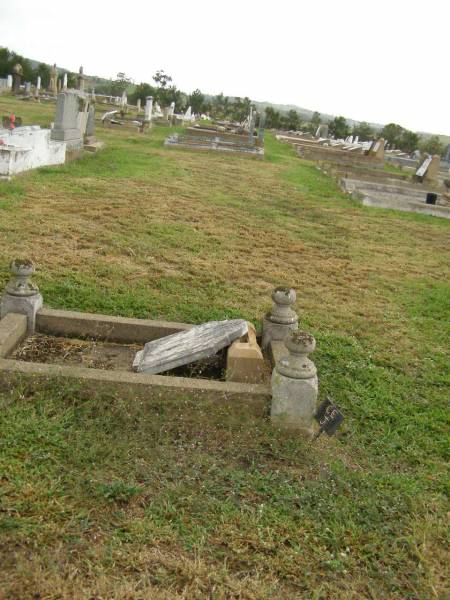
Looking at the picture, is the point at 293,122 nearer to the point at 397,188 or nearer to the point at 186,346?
the point at 397,188

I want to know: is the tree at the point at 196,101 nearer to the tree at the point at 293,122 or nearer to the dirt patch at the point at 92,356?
the tree at the point at 293,122

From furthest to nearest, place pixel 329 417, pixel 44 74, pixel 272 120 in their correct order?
pixel 272 120
pixel 44 74
pixel 329 417

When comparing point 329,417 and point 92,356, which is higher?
point 329,417

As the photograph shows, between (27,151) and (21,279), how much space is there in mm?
6699

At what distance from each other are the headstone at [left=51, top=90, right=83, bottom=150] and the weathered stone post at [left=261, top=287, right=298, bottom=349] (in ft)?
30.7

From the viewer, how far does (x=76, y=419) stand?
303 centimetres

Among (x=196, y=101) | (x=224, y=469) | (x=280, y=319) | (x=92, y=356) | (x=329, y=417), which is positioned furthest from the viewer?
(x=196, y=101)

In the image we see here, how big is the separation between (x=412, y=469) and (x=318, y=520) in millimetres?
840

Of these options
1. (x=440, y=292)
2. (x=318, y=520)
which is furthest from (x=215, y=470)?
(x=440, y=292)

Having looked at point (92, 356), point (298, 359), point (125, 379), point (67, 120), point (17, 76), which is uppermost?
point (17, 76)

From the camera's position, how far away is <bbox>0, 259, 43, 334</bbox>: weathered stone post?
3783mm

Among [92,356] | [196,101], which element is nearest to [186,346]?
[92,356]

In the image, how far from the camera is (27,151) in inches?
380

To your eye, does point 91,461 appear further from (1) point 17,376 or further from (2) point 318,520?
(2) point 318,520
